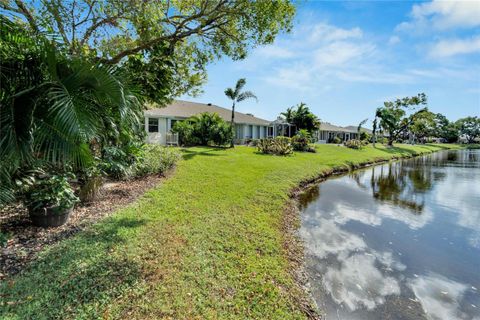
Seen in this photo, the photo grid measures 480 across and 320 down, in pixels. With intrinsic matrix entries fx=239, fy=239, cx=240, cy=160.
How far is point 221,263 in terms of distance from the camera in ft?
14.2

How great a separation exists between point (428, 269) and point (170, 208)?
6.33 metres

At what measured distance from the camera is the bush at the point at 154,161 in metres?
9.44

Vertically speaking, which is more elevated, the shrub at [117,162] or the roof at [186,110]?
the roof at [186,110]

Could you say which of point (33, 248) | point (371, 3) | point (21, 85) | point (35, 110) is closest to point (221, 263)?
point (33, 248)

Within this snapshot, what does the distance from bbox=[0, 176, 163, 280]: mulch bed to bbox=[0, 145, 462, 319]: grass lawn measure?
25 centimetres

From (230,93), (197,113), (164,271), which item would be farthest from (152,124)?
(164,271)

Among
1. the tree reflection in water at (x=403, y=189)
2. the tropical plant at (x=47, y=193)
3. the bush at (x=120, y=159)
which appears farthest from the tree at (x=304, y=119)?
the tropical plant at (x=47, y=193)

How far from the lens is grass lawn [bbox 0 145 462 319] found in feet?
10.0

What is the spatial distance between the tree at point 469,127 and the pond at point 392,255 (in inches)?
3715

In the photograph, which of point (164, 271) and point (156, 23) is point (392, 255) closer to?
point (164, 271)

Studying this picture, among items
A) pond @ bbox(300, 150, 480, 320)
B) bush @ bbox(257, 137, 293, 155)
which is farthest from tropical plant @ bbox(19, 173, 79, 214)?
bush @ bbox(257, 137, 293, 155)

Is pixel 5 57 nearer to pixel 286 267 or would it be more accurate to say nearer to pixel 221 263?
pixel 221 263

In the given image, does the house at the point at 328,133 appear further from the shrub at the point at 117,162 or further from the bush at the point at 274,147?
the shrub at the point at 117,162

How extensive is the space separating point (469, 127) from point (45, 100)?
365 feet
